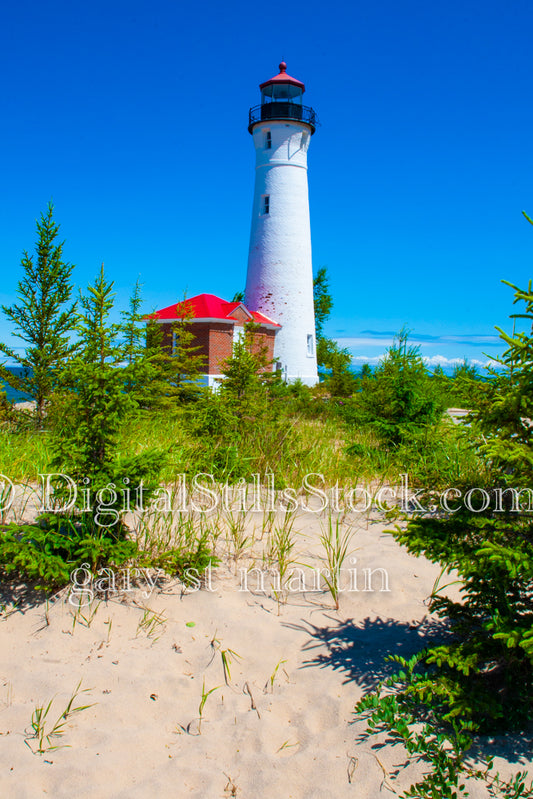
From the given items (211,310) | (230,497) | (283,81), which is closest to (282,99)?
(283,81)

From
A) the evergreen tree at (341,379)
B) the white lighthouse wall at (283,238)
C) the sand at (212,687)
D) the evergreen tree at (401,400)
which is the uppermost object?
the white lighthouse wall at (283,238)

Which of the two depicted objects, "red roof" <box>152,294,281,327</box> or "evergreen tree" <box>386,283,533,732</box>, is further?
"red roof" <box>152,294,281,327</box>

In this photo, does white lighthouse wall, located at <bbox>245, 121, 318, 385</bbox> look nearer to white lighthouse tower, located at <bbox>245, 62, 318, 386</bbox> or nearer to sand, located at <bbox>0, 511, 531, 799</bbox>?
white lighthouse tower, located at <bbox>245, 62, 318, 386</bbox>

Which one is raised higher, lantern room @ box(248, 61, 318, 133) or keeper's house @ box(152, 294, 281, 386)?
lantern room @ box(248, 61, 318, 133)

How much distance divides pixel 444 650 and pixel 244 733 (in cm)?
123

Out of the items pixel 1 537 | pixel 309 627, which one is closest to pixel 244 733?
pixel 309 627

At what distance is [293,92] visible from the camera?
84.3 ft

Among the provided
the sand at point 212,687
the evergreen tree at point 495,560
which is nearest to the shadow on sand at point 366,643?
the sand at point 212,687

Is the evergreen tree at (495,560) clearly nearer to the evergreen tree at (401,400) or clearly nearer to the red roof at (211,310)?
the evergreen tree at (401,400)

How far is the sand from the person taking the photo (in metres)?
2.57

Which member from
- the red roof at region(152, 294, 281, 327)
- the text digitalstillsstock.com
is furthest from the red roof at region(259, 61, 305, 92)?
the text digitalstillsstock.com

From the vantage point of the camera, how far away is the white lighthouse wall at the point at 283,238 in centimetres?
2422

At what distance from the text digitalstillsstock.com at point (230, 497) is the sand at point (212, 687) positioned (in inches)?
27.9

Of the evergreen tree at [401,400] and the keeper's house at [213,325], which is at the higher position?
the keeper's house at [213,325]
